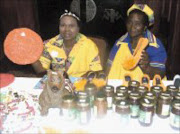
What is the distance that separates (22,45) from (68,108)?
0.57 meters

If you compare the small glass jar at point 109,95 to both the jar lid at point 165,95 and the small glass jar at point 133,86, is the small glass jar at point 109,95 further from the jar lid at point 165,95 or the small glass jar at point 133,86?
the jar lid at point 165,95

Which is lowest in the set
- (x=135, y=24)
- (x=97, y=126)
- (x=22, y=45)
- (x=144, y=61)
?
(x=97, y=126)

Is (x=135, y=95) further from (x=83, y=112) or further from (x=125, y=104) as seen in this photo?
(x=83, y=112)

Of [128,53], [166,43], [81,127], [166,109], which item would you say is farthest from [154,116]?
[166,43]

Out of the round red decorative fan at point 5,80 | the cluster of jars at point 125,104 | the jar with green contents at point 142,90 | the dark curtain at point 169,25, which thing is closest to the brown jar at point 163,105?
the cluster of jars at point 125,104

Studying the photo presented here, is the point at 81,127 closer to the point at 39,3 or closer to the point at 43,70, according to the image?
the point at 43,70

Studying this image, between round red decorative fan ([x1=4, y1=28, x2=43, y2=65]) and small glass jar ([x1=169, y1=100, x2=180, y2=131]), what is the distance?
2.92 feet

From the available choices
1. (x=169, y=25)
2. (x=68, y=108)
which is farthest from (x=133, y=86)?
(x=169, y=25)

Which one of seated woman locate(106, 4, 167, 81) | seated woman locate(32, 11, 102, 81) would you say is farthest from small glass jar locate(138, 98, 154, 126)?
seated woman locate(32, 11, 102, 81)

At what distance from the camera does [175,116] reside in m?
1.14

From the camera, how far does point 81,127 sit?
1.22 m

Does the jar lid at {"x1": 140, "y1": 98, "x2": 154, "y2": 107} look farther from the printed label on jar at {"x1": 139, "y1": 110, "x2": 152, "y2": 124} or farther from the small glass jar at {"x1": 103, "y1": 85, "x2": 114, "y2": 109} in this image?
the small glass jar at {"x1": 103, "y1": 85, "x2": 114, "y2": 109}

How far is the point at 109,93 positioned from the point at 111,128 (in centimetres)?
19

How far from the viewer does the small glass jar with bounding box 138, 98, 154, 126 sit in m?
1.14
